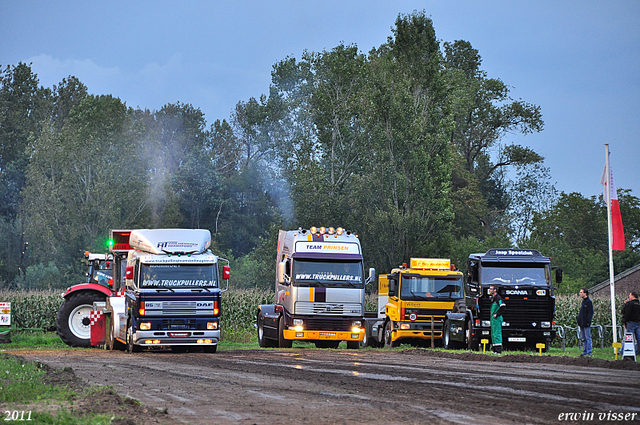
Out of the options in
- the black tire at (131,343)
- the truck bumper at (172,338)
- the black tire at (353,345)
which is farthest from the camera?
the black tire at (353,345)

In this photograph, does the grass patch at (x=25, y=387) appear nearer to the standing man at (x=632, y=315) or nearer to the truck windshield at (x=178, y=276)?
the truck windshield at (x=178, y=276)

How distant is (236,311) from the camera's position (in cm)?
3959

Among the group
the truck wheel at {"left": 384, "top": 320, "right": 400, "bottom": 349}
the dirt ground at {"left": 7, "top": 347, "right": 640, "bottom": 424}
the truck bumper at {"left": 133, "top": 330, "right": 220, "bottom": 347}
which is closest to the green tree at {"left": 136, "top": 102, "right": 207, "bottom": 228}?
the truck wheel at {"left": 384, "top": 320, "right": 400, "bottom": 349}

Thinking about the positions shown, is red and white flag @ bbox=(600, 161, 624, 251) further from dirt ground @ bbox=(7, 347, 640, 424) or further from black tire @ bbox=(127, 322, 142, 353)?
black tire @ bbox=(127, 322, 142, 353)

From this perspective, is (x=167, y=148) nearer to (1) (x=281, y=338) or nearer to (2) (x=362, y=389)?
(1) (x=281, y=338)

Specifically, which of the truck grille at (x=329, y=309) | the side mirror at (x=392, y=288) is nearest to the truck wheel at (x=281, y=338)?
the truck grille at (x=329, y=309)

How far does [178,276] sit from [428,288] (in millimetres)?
10481

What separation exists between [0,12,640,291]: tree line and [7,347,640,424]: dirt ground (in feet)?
96.4

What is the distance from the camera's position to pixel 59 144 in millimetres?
71062

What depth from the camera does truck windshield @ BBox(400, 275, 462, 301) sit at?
30.5m

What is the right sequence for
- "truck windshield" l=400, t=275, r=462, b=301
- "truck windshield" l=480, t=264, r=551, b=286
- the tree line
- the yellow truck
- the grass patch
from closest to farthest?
the grass patch
"truck windshield" l=480, t=264, r=551, b=286
the yellow truck
"truck windshield" l=400, t=275, r=462, b=301
the tree line

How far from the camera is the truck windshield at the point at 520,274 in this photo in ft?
90.6

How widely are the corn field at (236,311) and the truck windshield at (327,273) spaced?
35.0 ft

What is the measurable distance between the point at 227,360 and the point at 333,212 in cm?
3503
